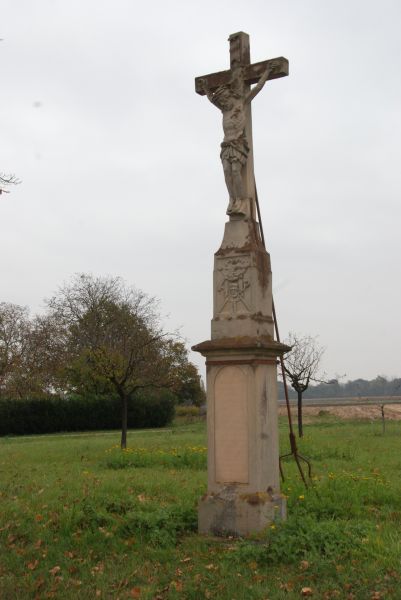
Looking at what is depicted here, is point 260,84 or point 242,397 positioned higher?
point 260,84

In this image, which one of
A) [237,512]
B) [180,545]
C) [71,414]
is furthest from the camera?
[71,414]

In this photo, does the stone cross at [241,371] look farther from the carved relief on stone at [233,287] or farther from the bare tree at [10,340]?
the bare tree at [10,340]

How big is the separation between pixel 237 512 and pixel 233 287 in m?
2.43

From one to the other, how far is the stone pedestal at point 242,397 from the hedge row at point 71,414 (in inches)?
1154

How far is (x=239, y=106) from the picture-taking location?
7637 mm

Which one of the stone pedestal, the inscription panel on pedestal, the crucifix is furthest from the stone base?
the crucifix

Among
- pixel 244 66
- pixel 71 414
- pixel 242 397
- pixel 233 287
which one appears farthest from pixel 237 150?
pixel 71 414

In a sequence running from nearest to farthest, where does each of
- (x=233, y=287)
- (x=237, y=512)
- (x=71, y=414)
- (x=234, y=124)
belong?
(x=237, y=512) < (x=233, y=287) < (x=234, y=124) < (x=71, y=414)

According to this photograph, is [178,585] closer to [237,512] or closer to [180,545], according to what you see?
[180,545]

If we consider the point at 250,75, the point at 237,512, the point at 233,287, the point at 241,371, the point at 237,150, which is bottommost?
the point at 237,512

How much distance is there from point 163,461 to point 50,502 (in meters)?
4.55

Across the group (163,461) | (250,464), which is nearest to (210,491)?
(250,464)

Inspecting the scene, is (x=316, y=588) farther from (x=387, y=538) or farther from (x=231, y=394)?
(x=231, y=394)

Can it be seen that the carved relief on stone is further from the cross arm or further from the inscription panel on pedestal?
the cross arm
